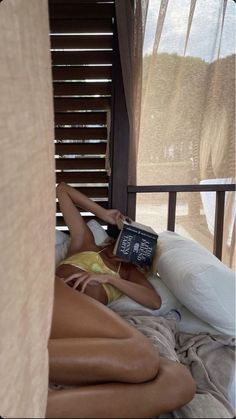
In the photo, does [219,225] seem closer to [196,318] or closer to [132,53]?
[196,318]

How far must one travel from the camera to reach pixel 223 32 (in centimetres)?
70

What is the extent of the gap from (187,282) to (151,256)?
0.59 feet

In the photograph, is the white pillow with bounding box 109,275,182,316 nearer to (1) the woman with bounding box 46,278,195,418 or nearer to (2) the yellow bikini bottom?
(2) the yellow bikini bottom

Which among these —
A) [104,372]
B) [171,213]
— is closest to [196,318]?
[171,213]

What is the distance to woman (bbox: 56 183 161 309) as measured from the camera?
67 centimetres

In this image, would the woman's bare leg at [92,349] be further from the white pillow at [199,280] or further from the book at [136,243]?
the book at [136,243]

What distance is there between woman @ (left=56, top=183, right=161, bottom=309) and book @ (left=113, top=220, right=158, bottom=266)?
0.08 feet

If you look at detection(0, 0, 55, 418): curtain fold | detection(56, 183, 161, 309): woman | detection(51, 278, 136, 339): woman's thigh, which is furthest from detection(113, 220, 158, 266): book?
detection(0, 0, 55, 418): curtain fold

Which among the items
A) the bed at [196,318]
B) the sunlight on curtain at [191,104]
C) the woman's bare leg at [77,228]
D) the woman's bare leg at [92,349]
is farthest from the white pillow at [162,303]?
the woman's bare leg at [92,349]

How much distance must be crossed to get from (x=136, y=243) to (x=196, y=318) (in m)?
0.22

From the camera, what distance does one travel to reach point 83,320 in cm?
33

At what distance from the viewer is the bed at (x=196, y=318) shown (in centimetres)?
33

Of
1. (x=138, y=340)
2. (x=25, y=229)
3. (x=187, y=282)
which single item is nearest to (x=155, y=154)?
(x=187, y=282)

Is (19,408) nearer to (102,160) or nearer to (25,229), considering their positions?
(25,229)
